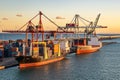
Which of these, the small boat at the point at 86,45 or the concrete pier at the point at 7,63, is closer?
the concrete pier at the point at 7,63

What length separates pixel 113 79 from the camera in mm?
58812

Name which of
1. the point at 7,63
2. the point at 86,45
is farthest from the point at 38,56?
the point at 86,45

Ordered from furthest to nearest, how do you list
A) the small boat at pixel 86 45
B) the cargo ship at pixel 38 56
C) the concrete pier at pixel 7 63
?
the small boat at pixel 86 45 → the cargo ship at pixel 38 56 → the concrete pier at pixel 7 63

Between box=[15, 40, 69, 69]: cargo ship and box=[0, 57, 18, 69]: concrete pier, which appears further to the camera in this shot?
box=[15, 40, 69, 69]: cargo ship

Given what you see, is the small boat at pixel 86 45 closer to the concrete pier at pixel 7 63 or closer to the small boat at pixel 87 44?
the small boat at pixel 87 44

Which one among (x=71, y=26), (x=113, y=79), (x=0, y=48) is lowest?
(x=113, y=79)

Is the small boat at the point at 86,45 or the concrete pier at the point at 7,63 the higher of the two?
the small boat at the point at 86,45

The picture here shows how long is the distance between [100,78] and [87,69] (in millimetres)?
11782

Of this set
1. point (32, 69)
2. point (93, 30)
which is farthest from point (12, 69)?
point (93, 30)

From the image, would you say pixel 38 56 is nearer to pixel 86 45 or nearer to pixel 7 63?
pixel 7 63

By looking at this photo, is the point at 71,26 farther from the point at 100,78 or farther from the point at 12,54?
the point at 100,78

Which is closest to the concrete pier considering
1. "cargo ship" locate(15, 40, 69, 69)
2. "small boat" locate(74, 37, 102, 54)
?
"cargo ship" locate(15, 40, 69, 69)

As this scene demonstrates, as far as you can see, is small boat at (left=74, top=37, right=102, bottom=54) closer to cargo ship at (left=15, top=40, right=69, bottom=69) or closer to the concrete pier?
cargo ship at (left=15, top=40, right=69, bottom=69)

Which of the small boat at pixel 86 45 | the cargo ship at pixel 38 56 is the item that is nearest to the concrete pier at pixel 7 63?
the cargo ship at pixel 38 56
